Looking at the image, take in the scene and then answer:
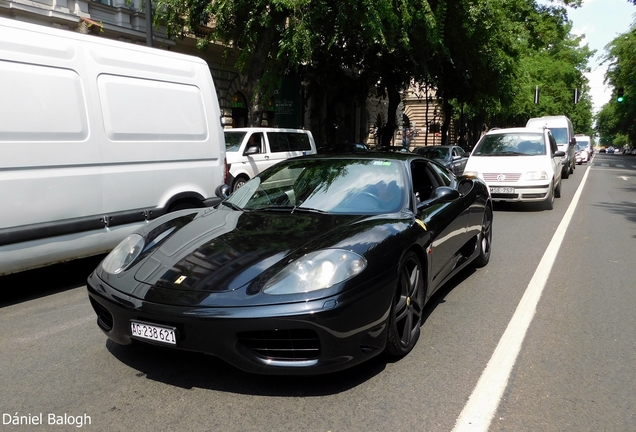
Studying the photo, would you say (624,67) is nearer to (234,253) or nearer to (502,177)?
(502,177)

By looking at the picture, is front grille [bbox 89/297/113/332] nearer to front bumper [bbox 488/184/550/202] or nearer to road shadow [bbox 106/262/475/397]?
road shadow [bbox 106/262/475/397]

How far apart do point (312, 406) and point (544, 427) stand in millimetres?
1208

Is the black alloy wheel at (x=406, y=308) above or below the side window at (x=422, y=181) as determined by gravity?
below

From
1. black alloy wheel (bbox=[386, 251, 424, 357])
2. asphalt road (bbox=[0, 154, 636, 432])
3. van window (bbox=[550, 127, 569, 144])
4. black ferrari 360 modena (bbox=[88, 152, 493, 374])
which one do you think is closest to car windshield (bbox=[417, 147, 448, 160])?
van window (bbox=[550, 127, 569, 144])

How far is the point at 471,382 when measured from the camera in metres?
3.31

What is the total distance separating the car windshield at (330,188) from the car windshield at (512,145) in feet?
28.1

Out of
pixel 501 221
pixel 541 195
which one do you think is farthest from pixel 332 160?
pixel 541 195

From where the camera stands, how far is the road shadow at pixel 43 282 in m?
5.25

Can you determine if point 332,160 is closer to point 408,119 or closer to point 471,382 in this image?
point 471,382

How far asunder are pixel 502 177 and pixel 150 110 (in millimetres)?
7992

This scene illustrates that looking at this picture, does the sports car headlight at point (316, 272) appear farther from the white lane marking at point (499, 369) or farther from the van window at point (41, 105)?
the van window at point (41, 105)

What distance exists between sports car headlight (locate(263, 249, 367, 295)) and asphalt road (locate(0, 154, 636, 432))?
63 centimetres

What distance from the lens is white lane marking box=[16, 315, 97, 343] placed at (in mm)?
4023

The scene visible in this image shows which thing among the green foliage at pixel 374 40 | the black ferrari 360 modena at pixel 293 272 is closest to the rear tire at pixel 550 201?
the green foliage at pixel 374 40
